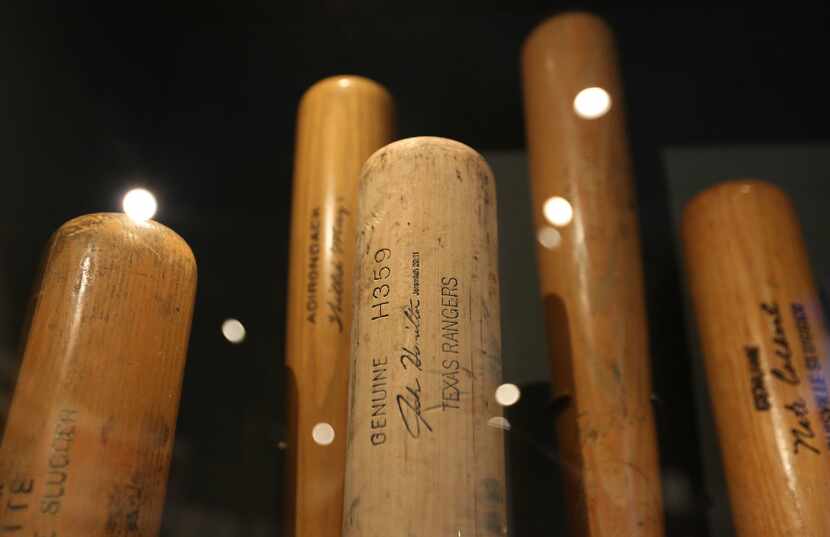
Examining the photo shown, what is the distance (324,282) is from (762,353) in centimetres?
45

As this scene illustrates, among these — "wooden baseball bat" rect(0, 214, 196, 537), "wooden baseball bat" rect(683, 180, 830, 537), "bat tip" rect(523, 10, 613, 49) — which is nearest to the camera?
"wooden baseball bat" rect(0, 214, 196, 537)

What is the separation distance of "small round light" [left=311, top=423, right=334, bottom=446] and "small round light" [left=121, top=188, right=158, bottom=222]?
264 mm

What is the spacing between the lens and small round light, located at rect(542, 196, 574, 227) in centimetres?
92

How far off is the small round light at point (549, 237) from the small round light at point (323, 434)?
33cm

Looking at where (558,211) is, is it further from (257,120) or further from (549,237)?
(257,120)

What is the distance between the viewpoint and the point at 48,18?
2.68ft

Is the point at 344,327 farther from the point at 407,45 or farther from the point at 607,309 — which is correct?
the point at 407,45

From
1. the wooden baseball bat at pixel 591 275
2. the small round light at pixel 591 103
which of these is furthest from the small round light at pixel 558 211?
the small round light at pixel 591 103

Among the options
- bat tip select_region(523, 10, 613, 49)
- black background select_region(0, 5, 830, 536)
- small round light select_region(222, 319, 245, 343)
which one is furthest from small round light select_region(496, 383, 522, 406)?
bat tip select_region(523, 10, 613, 49)

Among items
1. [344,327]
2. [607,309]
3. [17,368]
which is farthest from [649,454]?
[17,368]

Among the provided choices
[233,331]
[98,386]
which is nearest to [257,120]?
[233,331]

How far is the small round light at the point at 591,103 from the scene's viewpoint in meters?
0.96

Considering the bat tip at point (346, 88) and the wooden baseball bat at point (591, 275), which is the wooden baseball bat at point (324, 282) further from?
the wooden baseball bat at point (591, 275)
